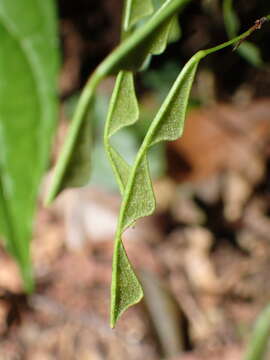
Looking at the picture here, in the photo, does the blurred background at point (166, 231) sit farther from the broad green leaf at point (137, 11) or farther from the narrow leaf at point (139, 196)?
the narrow leaf at point (139, 196)

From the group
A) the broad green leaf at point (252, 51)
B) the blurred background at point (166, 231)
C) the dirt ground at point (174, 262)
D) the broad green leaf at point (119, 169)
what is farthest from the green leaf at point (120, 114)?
the dirt ground at point (174, 262)

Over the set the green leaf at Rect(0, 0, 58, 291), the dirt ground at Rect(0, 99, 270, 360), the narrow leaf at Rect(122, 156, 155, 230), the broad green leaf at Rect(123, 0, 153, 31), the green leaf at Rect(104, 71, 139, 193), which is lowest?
the dirt ground at Rect(0, 99, 270, 360)

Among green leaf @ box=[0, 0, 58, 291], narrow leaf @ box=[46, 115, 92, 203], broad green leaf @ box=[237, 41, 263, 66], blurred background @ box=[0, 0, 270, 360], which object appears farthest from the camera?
blurred background @ box=[0, 0, 270, 360]

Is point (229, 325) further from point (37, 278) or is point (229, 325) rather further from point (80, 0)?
point (80, 0)

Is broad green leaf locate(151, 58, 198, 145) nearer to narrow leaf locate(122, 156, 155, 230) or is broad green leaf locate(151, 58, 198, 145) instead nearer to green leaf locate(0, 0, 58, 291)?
narrow leaf locate(122, 156, 155, 230)

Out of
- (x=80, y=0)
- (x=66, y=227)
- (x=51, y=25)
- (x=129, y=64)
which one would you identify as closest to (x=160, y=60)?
(x=51, y=25)

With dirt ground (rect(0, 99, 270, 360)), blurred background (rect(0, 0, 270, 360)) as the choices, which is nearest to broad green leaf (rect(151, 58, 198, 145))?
blurred background (rect(0, 0, 270, 360))
